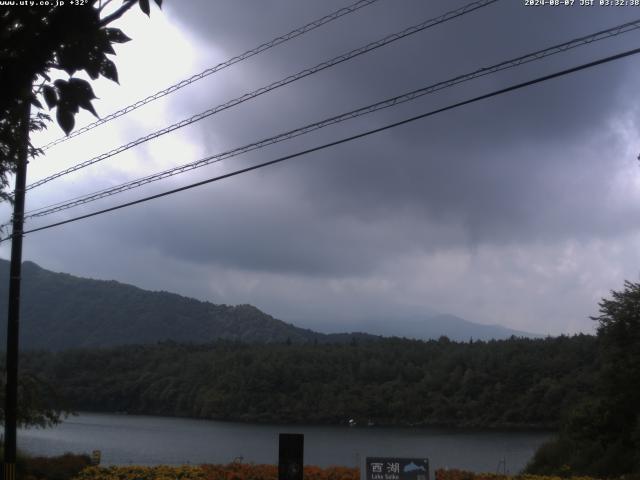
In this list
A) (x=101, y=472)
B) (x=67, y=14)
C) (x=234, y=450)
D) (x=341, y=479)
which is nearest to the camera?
(x=67, y=14)

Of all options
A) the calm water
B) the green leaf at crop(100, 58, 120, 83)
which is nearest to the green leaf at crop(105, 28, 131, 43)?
the green leaf at crop(100, 58, 120, 83)

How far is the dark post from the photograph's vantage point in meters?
12.3

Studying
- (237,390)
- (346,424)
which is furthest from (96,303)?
(346,424)

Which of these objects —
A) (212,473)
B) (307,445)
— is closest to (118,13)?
(212,473)

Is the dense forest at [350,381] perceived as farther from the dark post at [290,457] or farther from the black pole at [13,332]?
the dark post at [290,457]

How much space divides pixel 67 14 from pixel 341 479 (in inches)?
492

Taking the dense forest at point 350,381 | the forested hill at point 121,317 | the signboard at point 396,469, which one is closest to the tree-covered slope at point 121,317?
the forested hill at point 121,317

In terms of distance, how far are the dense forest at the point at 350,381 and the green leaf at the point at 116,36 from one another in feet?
87.5

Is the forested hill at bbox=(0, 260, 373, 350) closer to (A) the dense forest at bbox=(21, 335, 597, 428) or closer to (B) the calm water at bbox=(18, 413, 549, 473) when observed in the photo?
(A) the dense forest at bbox=(21, 335, 597, 428)

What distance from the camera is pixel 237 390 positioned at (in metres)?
59.2

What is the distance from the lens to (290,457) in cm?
1232

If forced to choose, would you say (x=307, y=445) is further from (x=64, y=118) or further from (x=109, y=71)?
(x=64, y=118)

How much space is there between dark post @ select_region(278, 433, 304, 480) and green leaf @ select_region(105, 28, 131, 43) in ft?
29.1

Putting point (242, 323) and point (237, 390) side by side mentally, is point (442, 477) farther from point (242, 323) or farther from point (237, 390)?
point (242, 323)
